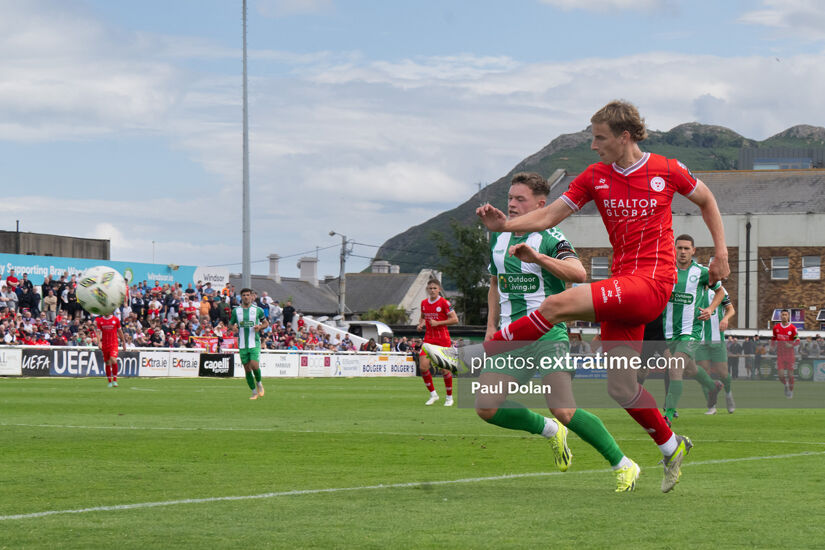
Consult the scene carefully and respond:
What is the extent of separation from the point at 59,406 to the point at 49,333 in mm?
19149

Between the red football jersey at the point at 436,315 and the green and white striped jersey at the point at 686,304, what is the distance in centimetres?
567

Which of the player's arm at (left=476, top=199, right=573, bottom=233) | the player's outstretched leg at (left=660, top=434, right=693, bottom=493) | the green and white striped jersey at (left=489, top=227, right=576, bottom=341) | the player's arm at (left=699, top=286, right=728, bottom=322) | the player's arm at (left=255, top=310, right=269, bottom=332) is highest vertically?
the player's arm at (left=476, top=199, right=573, bottom=233)

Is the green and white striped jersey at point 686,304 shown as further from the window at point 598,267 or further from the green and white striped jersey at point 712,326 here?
the window at point 598,267

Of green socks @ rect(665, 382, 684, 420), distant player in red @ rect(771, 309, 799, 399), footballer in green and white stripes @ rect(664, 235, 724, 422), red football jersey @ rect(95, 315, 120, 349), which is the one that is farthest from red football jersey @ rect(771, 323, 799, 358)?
red football jersey @ rect(95, 315, 120, 349)

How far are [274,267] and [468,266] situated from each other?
61.9 feet

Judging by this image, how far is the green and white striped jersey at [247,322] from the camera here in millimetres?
23484

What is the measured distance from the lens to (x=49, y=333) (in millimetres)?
38562

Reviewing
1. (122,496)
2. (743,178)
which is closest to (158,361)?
(122,496)

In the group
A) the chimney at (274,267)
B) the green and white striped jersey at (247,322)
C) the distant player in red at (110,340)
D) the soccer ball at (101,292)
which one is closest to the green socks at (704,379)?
the green and white striped jersey at (247,322)

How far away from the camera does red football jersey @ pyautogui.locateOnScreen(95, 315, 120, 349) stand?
2986cm

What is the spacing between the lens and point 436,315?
21.7m

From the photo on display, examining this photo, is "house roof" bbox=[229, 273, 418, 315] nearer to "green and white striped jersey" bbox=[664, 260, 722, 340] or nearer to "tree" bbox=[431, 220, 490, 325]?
"tree" bbox=[431, 220, 490, 325]

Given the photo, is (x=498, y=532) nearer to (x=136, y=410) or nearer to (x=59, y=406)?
(x=136, y=410)

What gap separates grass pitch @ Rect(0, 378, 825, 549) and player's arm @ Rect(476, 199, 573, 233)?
1.74 metres
